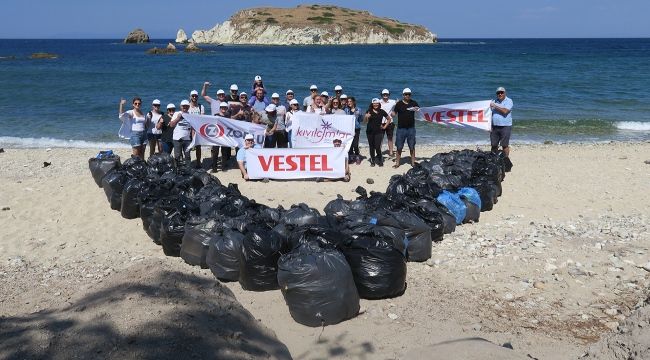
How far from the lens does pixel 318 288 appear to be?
18.0 ft

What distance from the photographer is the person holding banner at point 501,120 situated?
11.6 metres

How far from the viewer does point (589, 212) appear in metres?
9.24

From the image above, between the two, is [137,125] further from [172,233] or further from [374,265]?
[374,265]

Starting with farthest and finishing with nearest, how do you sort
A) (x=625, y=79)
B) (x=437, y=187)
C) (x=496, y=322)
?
(x=625, y=79) < (x=437, y=187) < (x=496, y=322)

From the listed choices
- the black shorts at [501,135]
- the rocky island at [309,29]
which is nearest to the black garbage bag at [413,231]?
the black shorts at [501,135]

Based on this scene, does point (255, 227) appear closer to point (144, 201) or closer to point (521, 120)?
point (144, 201)

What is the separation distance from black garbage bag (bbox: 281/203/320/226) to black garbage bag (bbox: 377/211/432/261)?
2.67 ft

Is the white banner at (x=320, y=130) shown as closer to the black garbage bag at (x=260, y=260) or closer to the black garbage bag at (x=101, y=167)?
the black garbage bag at (x=101, y=167)

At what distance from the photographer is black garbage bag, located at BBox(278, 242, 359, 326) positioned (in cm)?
551

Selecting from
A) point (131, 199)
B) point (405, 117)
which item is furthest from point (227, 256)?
point (405, 117)

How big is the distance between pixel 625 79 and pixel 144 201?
1449 inches

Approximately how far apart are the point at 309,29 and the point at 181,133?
9843 cm

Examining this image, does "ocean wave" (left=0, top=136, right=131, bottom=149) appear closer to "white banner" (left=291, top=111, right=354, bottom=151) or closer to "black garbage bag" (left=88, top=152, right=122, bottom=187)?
"black garbage bag" (left=88, top=152, right=122, bottom=187)

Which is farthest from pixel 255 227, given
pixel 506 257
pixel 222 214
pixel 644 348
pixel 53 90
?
pixel 53 90
